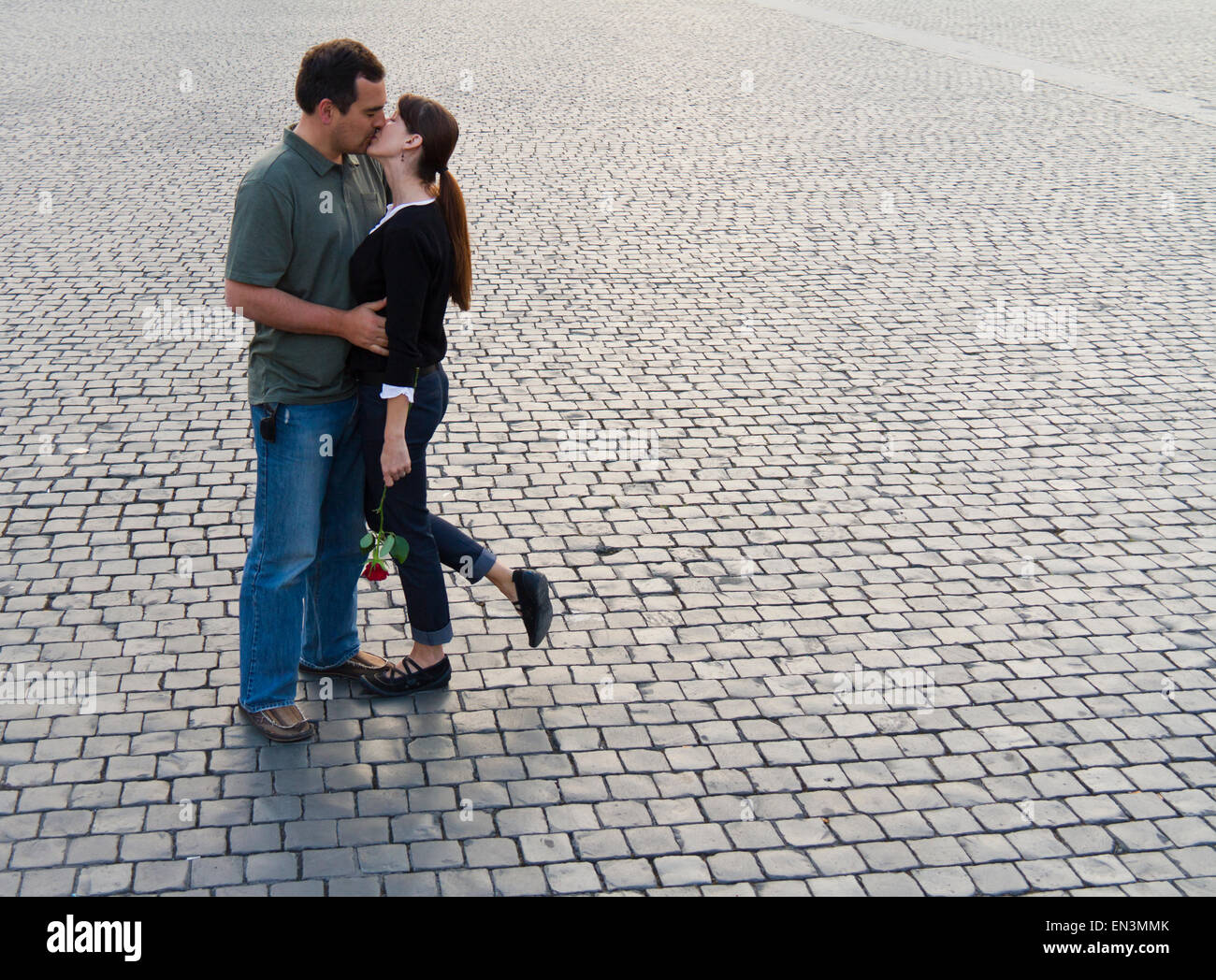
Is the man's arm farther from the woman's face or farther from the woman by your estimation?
the woman's face

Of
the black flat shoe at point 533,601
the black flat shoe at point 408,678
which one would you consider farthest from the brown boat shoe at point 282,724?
the black flat shoe at point 533,601

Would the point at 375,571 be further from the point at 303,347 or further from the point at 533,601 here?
the point at 303,347

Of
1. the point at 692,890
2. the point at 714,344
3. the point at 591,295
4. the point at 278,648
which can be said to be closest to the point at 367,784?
the point at 278,648

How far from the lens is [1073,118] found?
14.3 meters

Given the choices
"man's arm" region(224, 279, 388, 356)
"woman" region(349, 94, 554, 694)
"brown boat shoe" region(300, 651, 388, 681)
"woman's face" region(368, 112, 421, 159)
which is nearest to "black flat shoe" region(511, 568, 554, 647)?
"woman" region(349, 94, 554, 694)

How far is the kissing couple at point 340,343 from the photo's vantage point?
12.9ft

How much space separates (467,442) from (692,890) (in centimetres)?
343

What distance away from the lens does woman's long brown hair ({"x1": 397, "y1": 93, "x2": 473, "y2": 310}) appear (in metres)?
4.05

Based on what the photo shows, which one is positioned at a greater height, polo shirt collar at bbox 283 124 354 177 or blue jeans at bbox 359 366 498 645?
polo shirt collar at bbox 283 124 354 177

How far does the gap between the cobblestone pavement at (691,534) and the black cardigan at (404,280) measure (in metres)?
1.31

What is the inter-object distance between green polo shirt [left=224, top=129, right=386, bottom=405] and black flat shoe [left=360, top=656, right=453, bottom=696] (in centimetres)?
108

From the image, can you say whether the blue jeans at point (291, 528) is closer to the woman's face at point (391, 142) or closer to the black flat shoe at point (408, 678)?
the black flat shoe at point (408, 678)

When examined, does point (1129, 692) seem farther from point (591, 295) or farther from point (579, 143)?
point (579, 143)

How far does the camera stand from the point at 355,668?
15.5ft
